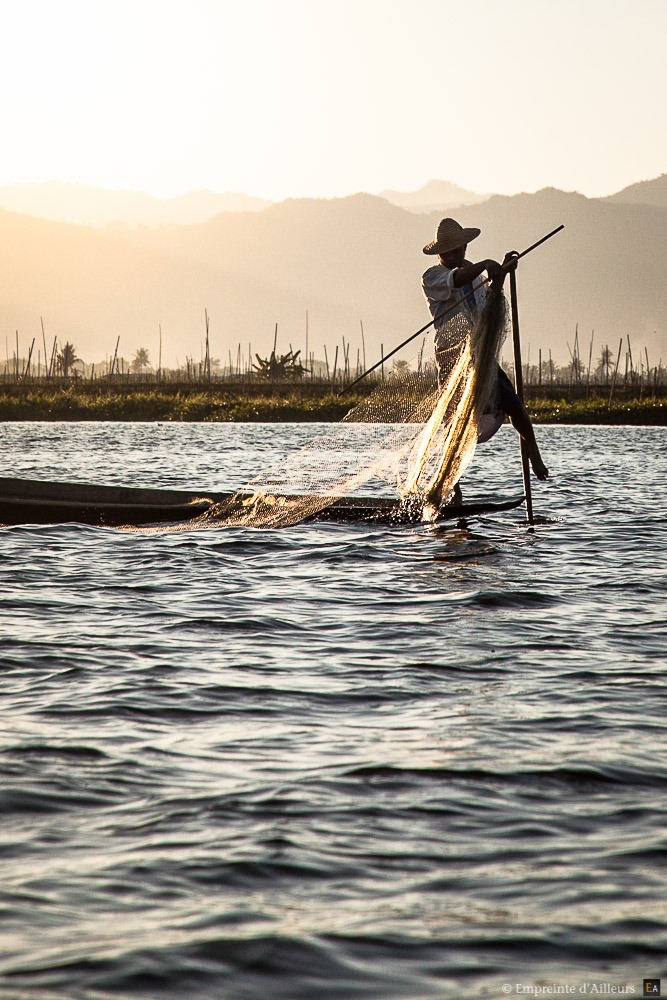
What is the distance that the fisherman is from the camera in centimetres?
829

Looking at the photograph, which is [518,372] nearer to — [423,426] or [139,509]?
[423,426]

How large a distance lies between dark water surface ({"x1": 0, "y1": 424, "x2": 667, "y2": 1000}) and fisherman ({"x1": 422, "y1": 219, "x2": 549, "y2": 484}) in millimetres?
1680

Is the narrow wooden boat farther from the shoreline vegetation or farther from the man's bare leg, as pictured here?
the shoreline vegetation

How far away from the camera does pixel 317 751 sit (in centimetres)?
369

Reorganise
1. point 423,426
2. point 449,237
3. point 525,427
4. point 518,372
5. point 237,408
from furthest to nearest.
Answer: point 237,408, point 518,372, point 525,427, point 423,426, point 449,237

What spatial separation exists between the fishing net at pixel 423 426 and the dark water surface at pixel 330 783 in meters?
1.40

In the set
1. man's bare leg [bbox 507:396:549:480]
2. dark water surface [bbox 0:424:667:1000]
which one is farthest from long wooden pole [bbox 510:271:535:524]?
dark water surface [bbox 0:424:667:1000]

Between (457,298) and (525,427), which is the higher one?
(457,298)

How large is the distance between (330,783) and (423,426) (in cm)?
533

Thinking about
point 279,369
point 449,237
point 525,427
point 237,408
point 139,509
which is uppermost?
point 279,369

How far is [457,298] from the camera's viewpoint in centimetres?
840

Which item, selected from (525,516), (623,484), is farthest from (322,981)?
(623,484)

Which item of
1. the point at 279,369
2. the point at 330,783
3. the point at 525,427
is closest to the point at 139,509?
the point at 525,427

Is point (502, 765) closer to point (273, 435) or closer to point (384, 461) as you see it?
point (384, 461)
